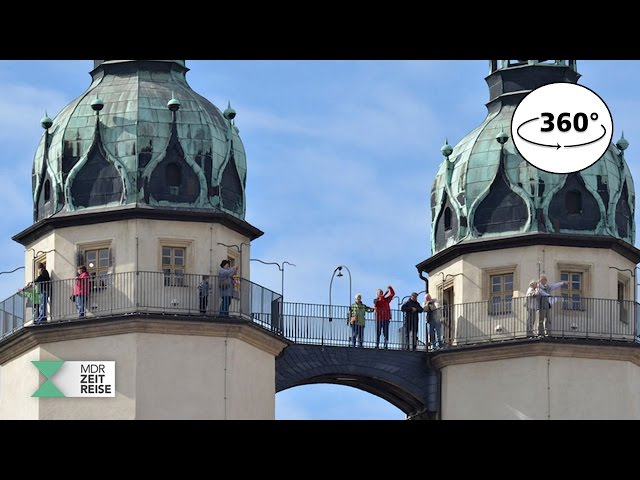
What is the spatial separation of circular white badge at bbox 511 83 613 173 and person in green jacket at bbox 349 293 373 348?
535 centimetres

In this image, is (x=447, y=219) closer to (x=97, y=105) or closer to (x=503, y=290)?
(x=503, y=290)

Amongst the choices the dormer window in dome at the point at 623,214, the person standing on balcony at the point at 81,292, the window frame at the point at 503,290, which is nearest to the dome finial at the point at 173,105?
the person standing on balcony at the point at 81,292

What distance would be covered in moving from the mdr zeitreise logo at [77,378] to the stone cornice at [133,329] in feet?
1.94

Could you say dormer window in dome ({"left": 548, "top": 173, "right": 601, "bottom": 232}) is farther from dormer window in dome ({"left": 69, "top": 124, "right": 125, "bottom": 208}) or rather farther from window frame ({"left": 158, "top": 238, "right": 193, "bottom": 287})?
dormer window in dome ({"left": 69, "top": 124, "right": 125, "bottom": 208})

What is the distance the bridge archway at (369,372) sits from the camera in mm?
49250

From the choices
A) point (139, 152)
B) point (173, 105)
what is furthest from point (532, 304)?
point (139, 152)

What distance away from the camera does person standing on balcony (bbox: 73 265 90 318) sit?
4620 cm

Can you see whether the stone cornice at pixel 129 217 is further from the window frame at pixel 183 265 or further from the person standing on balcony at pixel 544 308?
the person standing on balcony at pixel 544 308

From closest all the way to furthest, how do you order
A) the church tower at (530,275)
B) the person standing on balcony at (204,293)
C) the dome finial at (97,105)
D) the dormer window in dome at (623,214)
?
the person standing on balcony at (204,293)
the dome finial at (97,105)
the church tower at (530,275)
the dormer window in dome at (623,214)

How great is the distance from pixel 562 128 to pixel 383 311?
7386mm

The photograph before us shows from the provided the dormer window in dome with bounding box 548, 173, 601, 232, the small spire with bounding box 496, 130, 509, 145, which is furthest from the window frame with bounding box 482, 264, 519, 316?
the small spire with bounding box 496, 130, 509, 145
